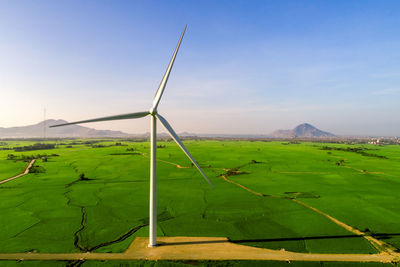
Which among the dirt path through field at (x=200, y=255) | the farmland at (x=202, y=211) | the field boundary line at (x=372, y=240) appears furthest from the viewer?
the farmland at (x=202, y=211)


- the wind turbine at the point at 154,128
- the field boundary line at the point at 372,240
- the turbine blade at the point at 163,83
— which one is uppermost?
the turbine blade at the point at 163,83

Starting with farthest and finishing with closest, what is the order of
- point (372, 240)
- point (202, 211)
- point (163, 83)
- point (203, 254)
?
point (202, 211) → point (372, 240) → point (163, 83) → point (203, 254)

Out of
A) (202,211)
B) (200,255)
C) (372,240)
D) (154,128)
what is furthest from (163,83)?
(372,240)

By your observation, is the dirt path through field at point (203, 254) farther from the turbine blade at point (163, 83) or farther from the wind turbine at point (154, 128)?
the turbine blade at point (163, 83)

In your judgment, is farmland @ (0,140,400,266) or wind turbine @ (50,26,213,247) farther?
farmland @ (0,140,400,266)

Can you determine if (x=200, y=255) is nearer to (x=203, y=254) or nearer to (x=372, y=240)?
(x=203, y=254)

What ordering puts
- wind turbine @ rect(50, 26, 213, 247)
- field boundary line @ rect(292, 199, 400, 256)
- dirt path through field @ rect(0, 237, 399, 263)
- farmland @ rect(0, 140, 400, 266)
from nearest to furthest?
wind turbine @ rect(50, 26, 213, 247), dirt path through field @ rect(0, 237, 399, 263), field boundary line @ rect(292, 199, 400, 256), farmland @ rect(0, 140, 400, 266)

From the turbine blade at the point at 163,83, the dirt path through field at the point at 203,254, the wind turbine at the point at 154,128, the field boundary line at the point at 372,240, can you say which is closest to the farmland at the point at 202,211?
the field boundary line at the point at 372,240

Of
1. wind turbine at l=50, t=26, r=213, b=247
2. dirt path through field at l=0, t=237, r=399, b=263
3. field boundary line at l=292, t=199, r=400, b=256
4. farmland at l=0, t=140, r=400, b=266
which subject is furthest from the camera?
farmland at l=0, t=140, r=400, b=266

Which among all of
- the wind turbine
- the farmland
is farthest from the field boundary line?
the wind turbine

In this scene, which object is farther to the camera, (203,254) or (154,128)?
(203,254)

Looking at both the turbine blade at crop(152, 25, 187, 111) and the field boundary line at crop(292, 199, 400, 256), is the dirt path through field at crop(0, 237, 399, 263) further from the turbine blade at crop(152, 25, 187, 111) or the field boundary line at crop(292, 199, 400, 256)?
the turbine blade at crop(152, 25, 187, 111)
